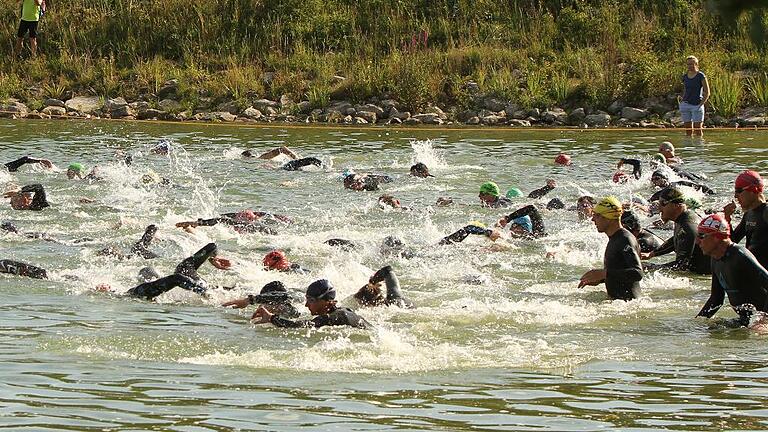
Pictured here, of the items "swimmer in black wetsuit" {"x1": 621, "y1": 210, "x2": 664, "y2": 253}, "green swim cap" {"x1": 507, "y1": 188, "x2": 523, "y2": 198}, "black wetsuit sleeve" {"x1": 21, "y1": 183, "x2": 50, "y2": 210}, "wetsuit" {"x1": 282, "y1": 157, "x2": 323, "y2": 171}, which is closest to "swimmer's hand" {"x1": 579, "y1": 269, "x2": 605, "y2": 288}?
"swimmer in black wetsuit" {"x1": 621, "y1": 210, "x2": 664, "y2": 253}

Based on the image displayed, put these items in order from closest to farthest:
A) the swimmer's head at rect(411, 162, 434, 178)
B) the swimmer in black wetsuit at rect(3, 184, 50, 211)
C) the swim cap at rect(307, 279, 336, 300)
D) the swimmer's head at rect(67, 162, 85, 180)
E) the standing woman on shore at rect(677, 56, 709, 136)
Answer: the swim cap at rect(307, 279, 336, 300) → the swimmer in black wetsuit at rect(3, 184, 50, 211) → the swimmer's head at rect(67, 162, 85, 180) → the swimmer's head at rect(411, 162, 434, 178) → the standing woman on shore at rect(677, 56, 709, 136)

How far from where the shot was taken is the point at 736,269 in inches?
398

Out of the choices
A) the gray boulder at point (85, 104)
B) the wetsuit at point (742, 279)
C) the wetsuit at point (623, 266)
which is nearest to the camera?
the wetsuit at point (742, 279)

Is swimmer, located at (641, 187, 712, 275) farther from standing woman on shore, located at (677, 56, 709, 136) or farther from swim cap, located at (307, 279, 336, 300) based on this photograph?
standing woman on shore, located at (677, 56, 709, 136)

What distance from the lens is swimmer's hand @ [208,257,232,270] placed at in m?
12.9

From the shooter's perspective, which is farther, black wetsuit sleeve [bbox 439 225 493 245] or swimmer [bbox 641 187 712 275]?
black wetsuit sleeve [bbox 439 225 493 245]

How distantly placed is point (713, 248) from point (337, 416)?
157 inches

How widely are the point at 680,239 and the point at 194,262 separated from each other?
4916 millimetres

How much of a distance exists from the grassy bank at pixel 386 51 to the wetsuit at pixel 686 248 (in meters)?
16.4

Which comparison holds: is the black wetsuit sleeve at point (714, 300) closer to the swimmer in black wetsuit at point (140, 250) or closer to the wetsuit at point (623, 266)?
the wetsuit at point (623, 266)

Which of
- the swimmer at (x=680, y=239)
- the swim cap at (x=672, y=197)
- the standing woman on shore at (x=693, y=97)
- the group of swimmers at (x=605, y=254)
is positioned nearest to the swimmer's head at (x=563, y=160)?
the standing woman on shore at (x=693, y=97)

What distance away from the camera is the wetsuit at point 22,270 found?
502 inches

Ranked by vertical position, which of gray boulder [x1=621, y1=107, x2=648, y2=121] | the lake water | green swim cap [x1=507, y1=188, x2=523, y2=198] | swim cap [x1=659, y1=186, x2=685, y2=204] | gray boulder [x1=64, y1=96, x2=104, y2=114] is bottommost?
the lake water

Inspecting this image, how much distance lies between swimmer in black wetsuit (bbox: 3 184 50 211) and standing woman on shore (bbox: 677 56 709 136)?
42.9 ft
